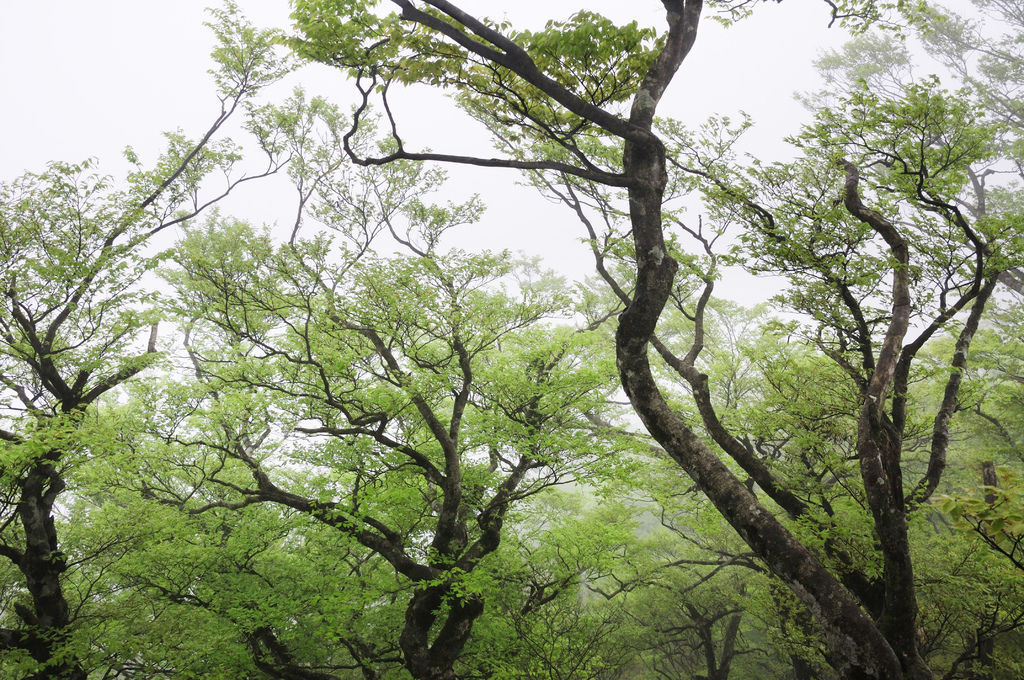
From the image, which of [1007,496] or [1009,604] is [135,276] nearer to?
[1007,496]

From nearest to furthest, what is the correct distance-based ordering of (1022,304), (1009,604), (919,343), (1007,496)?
(1007,496) → (919,343) → (1009,604) → (1022,304)

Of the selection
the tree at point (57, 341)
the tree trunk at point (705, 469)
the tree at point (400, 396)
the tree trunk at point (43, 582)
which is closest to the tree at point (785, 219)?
the tree trunk at point (705, 469)

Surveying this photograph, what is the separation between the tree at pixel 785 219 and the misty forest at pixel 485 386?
3cm

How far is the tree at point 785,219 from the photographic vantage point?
3707 mm

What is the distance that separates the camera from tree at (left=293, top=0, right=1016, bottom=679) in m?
3.71

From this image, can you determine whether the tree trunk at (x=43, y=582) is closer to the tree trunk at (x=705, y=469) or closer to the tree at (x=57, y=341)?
the tree at (x=57, y=341)

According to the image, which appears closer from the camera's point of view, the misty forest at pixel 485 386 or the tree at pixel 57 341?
the misty forest at pixel 485 386

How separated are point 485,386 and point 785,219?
5731 mm

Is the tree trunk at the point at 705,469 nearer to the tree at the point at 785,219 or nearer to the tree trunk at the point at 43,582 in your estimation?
the tree at the point at 785,219

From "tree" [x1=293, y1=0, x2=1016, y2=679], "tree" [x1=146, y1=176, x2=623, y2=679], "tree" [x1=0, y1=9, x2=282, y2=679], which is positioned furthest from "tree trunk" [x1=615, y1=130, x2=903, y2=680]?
"tree" [x1=0, y1=9, x2=282, y2=679]

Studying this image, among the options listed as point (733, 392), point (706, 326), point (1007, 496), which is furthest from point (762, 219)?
point (706, 326)

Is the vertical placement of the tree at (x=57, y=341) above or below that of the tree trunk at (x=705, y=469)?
above

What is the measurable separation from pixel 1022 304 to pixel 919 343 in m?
11.4

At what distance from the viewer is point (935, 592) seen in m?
7.32
